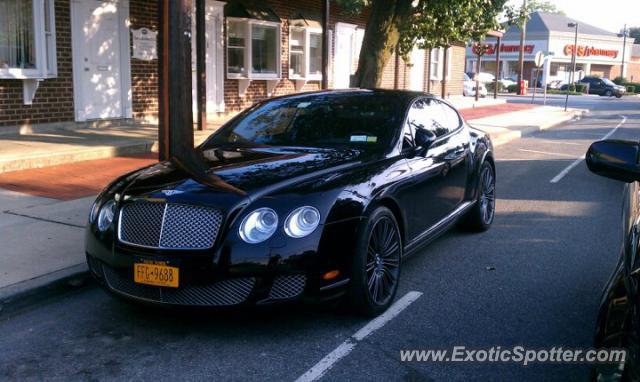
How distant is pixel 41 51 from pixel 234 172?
338 inches

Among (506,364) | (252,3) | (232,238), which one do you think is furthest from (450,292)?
(252,3)

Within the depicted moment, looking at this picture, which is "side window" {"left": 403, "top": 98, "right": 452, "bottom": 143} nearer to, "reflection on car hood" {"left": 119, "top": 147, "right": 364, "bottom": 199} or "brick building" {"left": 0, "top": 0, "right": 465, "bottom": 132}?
"reflection on car hood" {"left": 119, "top": 147, "right": 364, "bottom": 199}

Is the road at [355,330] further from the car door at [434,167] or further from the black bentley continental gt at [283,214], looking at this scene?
the car door at [434,167]

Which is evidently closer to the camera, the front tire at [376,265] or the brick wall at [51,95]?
the front tire at [376,265]

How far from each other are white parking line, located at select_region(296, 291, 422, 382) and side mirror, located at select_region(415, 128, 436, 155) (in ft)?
3.90

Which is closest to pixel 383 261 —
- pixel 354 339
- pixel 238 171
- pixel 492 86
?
pixel 354 339

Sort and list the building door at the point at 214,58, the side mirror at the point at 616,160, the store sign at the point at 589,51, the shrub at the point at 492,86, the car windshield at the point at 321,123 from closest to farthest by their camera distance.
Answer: the side mirror at the point at 616,160, the car windshield at the point at 321,123, the building door at the point at 214,58, the shrub at the point at 492,86, the store sign at the point at 589,51

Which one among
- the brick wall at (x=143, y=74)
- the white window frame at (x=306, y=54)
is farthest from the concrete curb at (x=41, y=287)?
the white window frame at (x=306, y=54)

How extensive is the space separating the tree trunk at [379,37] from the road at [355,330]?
6722mm

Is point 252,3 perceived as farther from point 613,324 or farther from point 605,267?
point 613,324

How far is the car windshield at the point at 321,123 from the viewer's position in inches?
208

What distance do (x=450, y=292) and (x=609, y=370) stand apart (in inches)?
111

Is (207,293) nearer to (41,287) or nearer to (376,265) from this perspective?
(376,265)

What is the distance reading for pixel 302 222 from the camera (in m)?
4.01
